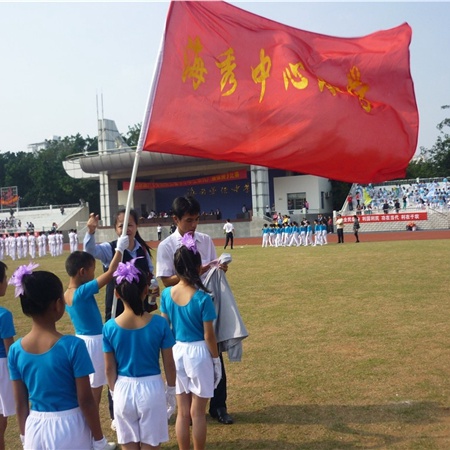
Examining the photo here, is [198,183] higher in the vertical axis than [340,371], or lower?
higher

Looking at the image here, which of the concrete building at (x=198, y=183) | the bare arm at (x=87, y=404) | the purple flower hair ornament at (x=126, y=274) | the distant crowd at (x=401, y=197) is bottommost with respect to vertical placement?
the bare arm at (x=87, y=404)

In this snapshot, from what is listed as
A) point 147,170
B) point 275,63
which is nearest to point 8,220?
point 147,170

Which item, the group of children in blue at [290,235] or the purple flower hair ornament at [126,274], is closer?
the purple flower hair ornament at [126,274]

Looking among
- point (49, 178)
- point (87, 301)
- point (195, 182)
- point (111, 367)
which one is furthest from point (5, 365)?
A: point (49, 178)

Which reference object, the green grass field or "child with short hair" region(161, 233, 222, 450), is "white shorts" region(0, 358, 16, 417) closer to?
the green grass field

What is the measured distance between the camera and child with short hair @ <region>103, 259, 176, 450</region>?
293 centimetres

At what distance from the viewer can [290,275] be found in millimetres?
13281

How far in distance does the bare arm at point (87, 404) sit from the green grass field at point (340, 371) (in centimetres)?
155

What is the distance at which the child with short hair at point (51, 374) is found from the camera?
250 cm

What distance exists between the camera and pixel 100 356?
3994 millimetres

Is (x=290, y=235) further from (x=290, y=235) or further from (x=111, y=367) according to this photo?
(x=111, y=367)

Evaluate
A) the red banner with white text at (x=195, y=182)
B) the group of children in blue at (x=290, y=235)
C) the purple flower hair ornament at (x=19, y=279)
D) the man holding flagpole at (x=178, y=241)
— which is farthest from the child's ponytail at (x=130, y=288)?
the red banner with white text at (x=195, y=182)

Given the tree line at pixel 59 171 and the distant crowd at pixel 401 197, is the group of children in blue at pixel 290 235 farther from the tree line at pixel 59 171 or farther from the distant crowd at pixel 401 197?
the tree line at pixel 59 171

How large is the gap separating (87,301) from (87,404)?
1.42 metres
